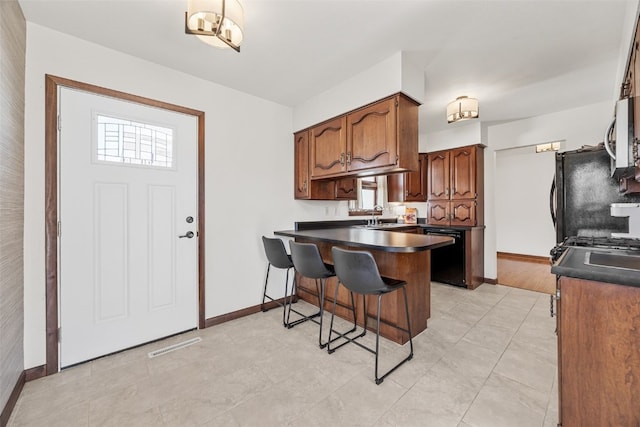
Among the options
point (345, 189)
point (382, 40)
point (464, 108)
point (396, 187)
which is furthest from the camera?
point (396, 187)

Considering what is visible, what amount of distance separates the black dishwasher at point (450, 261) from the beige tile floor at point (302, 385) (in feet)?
4.51

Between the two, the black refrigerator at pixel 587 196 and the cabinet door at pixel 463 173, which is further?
the cabinet door at pixel 463 173

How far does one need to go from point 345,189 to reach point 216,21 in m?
2.48

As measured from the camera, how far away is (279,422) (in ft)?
4.78

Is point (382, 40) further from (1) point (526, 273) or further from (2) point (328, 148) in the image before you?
(1) point (526, 273)

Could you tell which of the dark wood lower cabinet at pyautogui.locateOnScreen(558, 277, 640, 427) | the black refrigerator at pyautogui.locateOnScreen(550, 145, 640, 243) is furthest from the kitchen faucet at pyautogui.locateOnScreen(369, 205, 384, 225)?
the dark wood lower cabinet at pyautogui.locateOnScreen(558, 277, 640, 427)

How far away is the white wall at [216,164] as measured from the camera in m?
1.82

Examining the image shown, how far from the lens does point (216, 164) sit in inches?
106

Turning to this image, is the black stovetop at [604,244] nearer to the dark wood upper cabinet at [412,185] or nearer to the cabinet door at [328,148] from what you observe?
the cabinet door at [328,148]

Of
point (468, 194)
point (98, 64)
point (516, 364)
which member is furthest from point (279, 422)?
point (468, 194)

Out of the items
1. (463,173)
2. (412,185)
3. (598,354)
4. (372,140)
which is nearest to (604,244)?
(598,354)

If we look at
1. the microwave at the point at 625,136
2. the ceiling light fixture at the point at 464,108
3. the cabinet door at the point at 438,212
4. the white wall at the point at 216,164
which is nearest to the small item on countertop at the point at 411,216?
the cabinet door at the point at 438,212

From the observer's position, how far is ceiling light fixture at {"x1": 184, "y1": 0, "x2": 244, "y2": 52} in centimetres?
138

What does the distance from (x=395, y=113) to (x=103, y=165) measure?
2.40m
